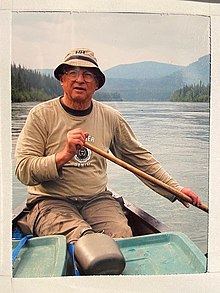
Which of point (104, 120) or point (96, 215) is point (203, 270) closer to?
point (96, 215)

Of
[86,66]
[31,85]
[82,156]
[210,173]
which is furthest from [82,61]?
[210,173]

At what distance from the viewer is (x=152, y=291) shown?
176cm

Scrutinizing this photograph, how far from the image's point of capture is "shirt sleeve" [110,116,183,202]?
1728 millimetres

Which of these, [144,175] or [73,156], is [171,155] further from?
[73,156]

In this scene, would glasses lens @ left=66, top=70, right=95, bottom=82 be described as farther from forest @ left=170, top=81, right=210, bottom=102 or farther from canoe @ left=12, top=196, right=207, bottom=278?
canoe @ left=12, top=196, right=207, bottom=278

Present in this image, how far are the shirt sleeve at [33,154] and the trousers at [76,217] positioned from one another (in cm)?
8

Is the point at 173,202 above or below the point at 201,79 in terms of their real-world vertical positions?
below

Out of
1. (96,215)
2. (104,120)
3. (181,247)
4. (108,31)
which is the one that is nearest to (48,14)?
(108,31)

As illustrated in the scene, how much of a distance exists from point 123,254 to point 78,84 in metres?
0.55

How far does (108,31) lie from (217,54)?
0.36m

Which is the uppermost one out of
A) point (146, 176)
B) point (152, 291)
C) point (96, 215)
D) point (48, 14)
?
point (48, 14)

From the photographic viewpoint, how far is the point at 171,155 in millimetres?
1747

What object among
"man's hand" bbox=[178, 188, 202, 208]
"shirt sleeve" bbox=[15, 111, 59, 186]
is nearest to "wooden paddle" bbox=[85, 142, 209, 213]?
"man's hand" bbox=[178, 188, 202, 208]

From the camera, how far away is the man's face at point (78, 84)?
1692 millimetres
